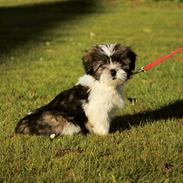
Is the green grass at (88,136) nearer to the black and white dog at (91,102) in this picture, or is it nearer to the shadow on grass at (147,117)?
the shadow on grass at (147,117)

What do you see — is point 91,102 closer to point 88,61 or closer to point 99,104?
point 99,104

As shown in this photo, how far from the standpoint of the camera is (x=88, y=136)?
6633 millimetres

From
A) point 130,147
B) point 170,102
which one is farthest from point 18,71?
point 130,147

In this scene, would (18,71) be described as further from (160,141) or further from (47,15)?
(47,15)

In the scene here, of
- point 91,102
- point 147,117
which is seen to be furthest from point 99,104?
point 147,117

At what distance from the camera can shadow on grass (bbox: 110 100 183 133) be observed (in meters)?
7.39

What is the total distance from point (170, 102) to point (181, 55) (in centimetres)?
594

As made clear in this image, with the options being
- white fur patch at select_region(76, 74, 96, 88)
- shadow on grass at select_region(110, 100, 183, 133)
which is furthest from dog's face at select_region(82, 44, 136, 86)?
shadow on grass at select_region(110, 100, 183, 133)

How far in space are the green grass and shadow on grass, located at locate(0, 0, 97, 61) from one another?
0.35 ft

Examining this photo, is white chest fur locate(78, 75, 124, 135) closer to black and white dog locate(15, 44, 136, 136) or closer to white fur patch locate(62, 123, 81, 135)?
black and white dog locate(15, 44, 136, 136)

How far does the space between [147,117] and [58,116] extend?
1920 mm

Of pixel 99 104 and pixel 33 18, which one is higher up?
pixel 99 104

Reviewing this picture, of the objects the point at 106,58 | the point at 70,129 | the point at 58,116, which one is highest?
the point at 106,58

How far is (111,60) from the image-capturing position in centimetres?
616
